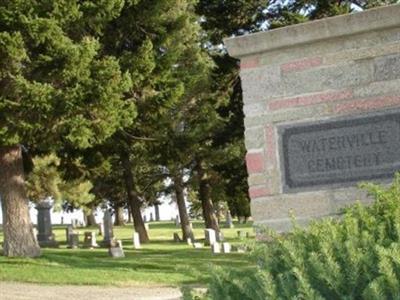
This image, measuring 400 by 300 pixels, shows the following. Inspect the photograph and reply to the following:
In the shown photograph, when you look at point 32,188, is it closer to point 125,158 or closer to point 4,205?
point 125,158

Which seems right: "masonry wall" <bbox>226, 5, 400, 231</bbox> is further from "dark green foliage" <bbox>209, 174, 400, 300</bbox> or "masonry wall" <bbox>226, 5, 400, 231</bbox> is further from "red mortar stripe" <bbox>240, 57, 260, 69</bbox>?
"dark green foliage" <bbox>209, 174, 400, 300</bbox>

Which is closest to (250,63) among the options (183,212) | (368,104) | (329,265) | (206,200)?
(368,104)

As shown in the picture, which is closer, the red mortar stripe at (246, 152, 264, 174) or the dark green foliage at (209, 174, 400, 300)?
the dark green foliage at (209, 174, 400, 300)

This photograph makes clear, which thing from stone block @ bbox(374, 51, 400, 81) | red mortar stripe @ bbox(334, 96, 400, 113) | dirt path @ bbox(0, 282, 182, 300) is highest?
stone block @ bbox(374, 51, 400, 81)

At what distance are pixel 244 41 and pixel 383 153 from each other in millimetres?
1681

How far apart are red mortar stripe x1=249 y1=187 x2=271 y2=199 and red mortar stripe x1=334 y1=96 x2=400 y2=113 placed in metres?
1.00

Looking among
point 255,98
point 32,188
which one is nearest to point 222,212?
point 32,188

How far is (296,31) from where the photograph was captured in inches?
250

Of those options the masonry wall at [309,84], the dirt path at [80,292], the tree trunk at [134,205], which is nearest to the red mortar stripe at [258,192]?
the masonry wall at [309,84]

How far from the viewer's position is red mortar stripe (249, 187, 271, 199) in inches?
256

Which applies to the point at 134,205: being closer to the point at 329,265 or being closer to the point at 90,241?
the point at 90,241

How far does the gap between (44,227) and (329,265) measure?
2686 cm

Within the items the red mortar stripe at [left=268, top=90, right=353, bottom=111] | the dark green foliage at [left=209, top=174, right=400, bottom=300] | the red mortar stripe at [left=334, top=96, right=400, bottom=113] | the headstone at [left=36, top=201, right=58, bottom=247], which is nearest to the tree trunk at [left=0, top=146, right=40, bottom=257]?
the headstone at [left=36, top=201, right=58, bottom=247]

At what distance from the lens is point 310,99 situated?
6.33 metres
